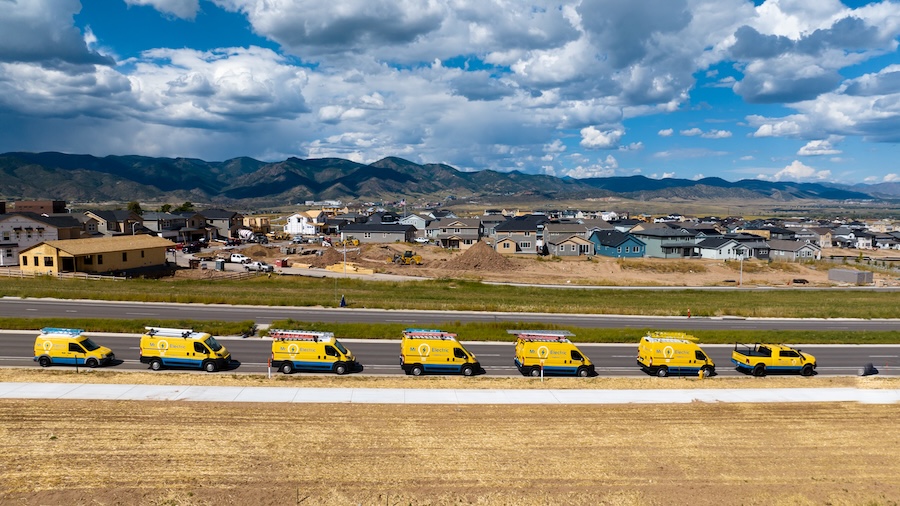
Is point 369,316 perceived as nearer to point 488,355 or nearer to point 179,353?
point 488,355

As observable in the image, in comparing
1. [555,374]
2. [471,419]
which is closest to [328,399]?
[471,419]

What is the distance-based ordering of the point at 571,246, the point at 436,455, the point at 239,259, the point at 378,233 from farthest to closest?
the point at 378,233 < the point at 571,246 < the point at 239,259 < the point at 436,455

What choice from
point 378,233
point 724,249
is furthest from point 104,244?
point 724,249

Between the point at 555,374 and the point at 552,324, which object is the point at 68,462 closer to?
the point at 555,374

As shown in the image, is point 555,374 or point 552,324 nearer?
point 555,374

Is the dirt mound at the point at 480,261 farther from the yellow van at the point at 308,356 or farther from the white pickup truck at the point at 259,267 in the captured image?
the yellow van at the point at 308,356

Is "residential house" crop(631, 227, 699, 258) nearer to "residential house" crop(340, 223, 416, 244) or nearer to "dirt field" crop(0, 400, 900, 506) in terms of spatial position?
"residential house" crop(340, 223, 416, 244)
